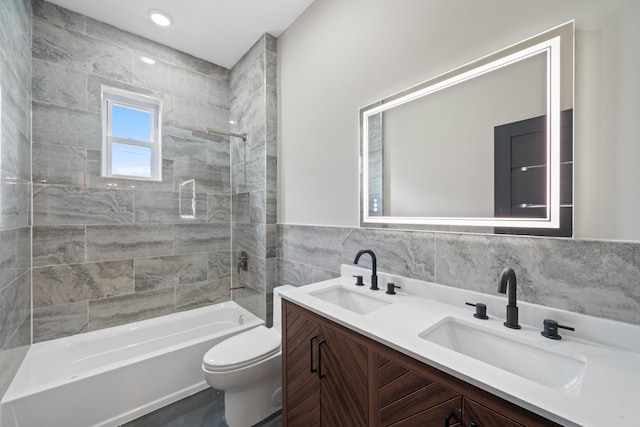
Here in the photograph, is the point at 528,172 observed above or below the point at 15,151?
below

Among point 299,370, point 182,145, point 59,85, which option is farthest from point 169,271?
point 299,370

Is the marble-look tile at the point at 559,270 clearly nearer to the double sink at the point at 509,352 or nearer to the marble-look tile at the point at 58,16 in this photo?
the double sink at the point at 509,352

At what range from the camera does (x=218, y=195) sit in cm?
285

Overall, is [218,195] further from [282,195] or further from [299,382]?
[299,382]

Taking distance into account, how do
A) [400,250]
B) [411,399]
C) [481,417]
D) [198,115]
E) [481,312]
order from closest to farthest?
1. [481,417]
2. [411,399]
3. [481,312]
4. [400,250]
5. [198,115]

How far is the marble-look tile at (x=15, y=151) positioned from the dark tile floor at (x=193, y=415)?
68.7 inches

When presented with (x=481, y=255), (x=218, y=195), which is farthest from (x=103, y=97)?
(x=481, y=255)

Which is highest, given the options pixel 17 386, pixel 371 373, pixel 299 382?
pixel 371 373

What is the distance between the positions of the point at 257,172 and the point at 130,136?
1.22 metres

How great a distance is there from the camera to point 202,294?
275cm

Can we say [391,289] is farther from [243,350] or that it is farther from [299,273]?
[243,350]

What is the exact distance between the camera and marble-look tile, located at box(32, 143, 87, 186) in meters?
1.96

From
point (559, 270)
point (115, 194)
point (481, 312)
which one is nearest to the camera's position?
point (559, 270)

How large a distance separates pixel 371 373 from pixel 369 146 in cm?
122
